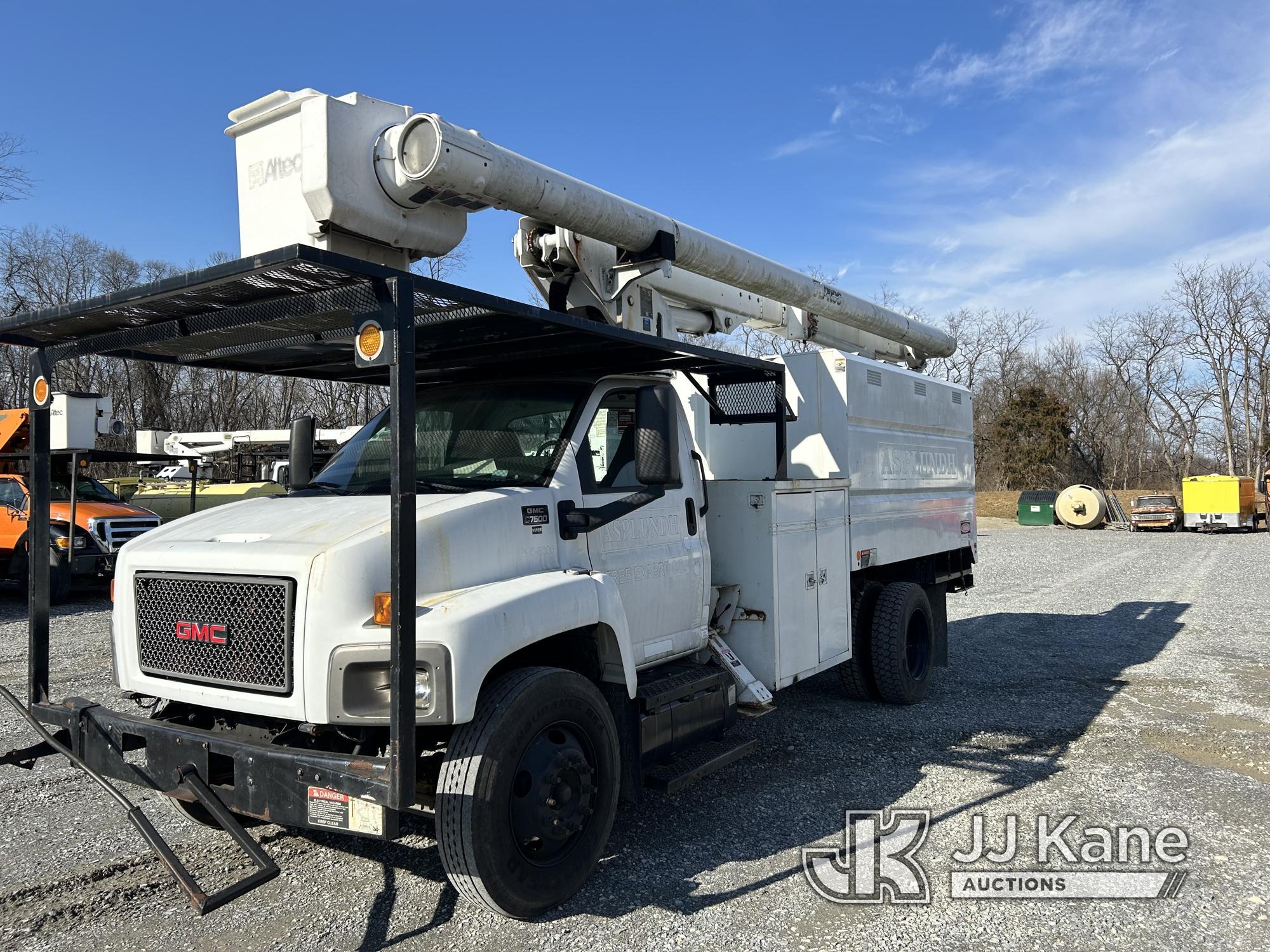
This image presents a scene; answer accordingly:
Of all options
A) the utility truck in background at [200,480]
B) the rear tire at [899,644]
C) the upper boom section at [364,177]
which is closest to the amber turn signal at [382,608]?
the upper boom section at [364,177]

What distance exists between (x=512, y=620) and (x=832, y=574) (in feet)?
10.9

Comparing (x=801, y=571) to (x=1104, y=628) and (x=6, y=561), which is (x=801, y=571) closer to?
(x=1104, y=628)

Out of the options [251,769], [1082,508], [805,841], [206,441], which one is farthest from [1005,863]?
[1082,508]

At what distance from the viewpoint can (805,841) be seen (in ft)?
15.5

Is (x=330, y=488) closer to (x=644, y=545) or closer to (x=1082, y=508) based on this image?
(x=644, y=545)

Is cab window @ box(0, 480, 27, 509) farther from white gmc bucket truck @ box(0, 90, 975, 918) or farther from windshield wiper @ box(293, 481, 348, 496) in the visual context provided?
windshield wiper @ box(293, 481, 348, 496)

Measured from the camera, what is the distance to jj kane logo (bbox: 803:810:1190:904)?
418 cm

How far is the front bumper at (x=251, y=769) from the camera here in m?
3.28

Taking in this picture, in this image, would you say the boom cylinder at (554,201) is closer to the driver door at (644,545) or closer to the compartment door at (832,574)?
the driver door at (644,545)

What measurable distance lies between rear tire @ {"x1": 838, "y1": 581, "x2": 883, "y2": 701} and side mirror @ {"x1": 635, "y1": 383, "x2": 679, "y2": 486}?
351 centimetres

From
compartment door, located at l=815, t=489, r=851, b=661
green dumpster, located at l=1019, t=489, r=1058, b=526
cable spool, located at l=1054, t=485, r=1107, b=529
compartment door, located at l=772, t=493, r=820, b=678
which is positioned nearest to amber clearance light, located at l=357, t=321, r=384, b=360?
compartment door, located at l=772, t=493, r=820, b=678

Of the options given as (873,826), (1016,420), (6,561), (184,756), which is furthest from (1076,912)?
(1016,420)

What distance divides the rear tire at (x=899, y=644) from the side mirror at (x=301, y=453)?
4.45 metres

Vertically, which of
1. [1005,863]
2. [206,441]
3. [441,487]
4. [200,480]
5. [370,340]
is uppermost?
[206,441]
